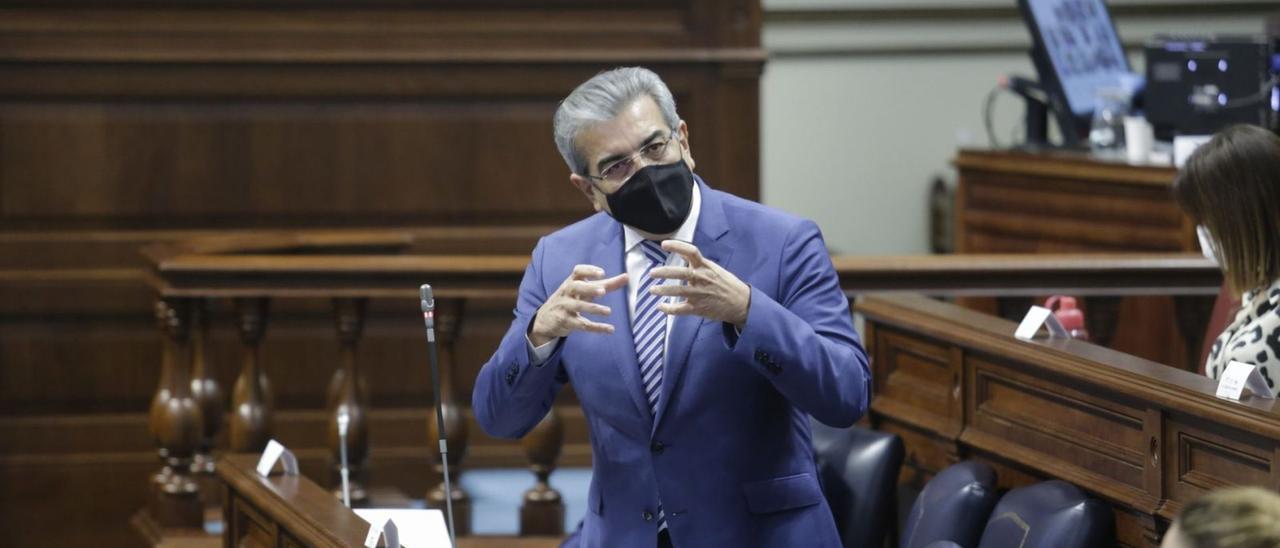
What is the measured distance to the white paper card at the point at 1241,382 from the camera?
2748 millimetres

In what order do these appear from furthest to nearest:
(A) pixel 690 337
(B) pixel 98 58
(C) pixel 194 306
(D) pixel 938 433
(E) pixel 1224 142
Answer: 1. (B) pixel 98 58
2. (C) pixel 194 306
3. (D) pixel 938 433
4. (E) pixel 1224 142
5. (A) pixel 690 337

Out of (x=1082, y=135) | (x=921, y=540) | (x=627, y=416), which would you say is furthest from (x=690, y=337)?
(x=1082, y=135)

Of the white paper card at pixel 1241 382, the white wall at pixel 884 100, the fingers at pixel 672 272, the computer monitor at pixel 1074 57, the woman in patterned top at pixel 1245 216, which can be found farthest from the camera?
the white wall at pixel 884 100

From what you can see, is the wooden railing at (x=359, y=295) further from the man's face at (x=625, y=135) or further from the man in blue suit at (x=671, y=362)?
the man's face at (x=625, y=135)

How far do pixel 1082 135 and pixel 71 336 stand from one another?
384 centimetres

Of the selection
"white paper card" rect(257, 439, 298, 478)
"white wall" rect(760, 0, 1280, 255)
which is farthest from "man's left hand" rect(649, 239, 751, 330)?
"white wall" rect(760, 0, 1280, 255)

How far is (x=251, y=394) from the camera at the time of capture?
4.37 metres

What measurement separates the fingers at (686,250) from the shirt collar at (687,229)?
258 millimetres

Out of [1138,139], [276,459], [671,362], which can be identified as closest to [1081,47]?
[1138,139]

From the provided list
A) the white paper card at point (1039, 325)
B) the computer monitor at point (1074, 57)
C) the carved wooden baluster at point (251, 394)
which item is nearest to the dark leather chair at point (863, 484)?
the white paper card at point (1039, 325)

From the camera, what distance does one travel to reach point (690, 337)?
105 inches

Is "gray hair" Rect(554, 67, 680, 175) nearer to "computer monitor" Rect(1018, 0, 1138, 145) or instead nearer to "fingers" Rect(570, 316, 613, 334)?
"fingers" Rect(570, 316, 613, 334)

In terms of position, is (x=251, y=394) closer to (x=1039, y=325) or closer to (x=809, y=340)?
(x=1039, y=325)

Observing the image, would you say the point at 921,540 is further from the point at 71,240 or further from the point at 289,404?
the point at 71,240
